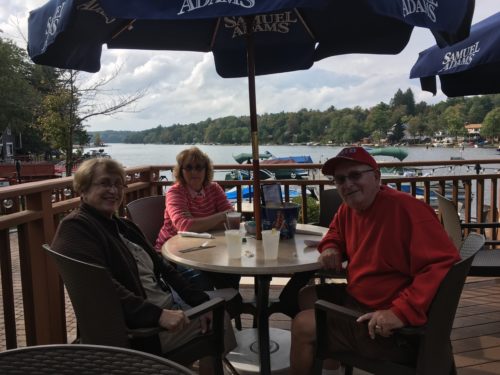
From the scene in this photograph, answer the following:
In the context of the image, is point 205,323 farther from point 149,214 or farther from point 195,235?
point 149,214

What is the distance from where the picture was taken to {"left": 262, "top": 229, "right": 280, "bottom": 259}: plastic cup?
2.09 metres

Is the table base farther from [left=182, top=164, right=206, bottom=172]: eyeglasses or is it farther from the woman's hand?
[left=182, top=164, right=206, bottom=172]: eyeglasses

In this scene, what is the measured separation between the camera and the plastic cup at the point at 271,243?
2092 mm

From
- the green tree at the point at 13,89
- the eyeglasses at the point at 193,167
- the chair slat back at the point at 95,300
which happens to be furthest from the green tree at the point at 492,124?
the green tree at the point at 13,89

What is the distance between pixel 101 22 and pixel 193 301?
1.74 metres

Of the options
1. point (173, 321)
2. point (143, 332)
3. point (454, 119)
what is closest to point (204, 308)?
point (173, 321)

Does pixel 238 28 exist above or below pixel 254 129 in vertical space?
above

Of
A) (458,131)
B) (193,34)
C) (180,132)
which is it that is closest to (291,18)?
(193,34)

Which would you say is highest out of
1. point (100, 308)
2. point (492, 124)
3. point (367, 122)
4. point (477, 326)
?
point (367, 122)

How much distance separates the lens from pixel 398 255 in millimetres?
1737

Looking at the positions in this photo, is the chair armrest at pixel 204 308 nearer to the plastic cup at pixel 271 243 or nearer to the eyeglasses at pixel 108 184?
the plastic cup at pixel 271 243

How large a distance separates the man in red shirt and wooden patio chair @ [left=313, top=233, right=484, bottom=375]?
32 mm

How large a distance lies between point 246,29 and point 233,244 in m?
1.27

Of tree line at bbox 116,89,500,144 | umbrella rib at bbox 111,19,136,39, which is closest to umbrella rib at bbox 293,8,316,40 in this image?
umbrella rib at bbox 111,19,136,39
